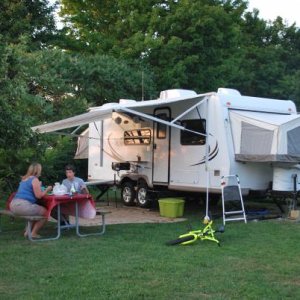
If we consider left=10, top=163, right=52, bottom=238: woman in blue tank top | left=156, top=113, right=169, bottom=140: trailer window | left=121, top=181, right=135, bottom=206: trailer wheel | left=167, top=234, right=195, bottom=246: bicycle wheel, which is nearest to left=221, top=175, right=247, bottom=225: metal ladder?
left=156, top=113, right=169, bottom=140: trailer window

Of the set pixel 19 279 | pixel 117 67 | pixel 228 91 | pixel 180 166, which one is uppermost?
pixel 117 67

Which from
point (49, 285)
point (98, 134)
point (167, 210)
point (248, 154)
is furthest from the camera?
point (98, 134)

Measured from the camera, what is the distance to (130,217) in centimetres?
1193

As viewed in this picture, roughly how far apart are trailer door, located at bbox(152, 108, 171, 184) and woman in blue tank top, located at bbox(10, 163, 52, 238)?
4.42m

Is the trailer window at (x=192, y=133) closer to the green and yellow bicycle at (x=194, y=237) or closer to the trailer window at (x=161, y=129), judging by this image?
the trailer window at (x=161, y=129)

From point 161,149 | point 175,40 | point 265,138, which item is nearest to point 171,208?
point 161,149

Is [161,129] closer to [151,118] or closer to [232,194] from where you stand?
[151,118]

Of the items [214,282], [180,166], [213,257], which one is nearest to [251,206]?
[180,166]

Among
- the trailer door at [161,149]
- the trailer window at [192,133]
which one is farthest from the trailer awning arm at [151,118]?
the trailer door at [161,149]

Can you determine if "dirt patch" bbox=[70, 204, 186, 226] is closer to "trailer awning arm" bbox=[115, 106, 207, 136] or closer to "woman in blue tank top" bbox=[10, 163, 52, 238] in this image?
"trailer awning arm" bbox=[115, 106, 207, 136]

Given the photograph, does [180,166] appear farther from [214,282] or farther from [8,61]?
[214,282]

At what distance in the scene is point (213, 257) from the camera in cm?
720

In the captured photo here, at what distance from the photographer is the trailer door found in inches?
502

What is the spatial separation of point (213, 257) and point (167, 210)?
4695 millimetres
